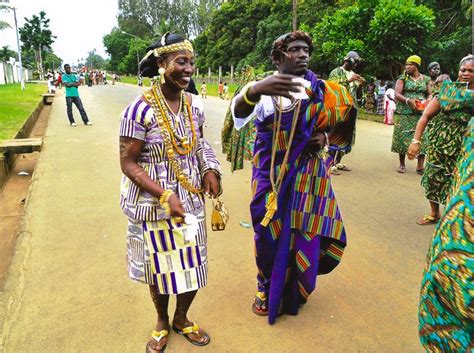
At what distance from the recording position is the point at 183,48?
2117 millimetres

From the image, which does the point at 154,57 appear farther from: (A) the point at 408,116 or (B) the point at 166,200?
(A) the point at 408,116

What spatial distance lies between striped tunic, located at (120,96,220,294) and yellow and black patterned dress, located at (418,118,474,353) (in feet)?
4.16

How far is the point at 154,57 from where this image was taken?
2.16m

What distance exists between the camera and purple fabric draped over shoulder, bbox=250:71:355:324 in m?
2.44

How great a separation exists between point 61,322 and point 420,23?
1211 cm

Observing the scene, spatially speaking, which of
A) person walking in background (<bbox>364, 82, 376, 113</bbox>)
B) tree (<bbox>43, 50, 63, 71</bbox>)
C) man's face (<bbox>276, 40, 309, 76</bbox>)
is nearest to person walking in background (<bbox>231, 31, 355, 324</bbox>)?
man's face (<bbox>276, 40, 309, 76</bbox>)

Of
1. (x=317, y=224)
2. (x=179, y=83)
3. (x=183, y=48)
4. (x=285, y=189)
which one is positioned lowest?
(x=317, y=224)

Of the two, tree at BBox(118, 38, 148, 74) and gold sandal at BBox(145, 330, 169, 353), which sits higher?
tree at BBox(118, 38, 148, 74)

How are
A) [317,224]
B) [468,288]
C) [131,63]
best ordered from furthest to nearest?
[131,63]
[317,224]
[468,288]

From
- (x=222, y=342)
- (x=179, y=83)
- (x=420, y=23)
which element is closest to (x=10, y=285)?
(x=222, y=342)

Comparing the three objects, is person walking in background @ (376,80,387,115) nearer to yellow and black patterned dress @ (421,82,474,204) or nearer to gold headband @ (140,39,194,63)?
yellow and black patterned dress @ (421,82,474,204)

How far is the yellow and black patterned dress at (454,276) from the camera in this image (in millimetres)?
→ 1071

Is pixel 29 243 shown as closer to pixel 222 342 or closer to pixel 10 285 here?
pixel 10 285

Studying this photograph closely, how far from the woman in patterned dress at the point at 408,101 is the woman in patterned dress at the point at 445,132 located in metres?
2.09
